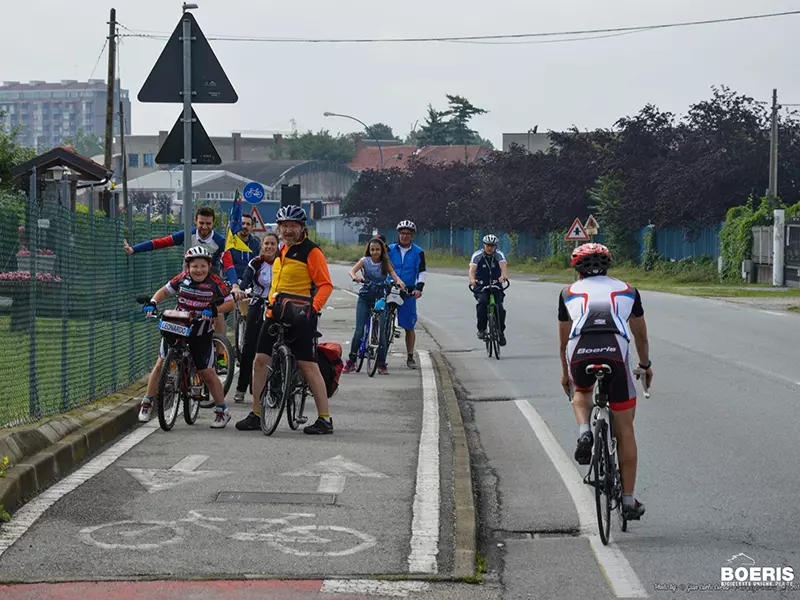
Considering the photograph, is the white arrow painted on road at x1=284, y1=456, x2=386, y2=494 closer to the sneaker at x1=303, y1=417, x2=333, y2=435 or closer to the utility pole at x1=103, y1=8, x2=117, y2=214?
the sneaker at x1=303, y1=417, x2=333, y2=435

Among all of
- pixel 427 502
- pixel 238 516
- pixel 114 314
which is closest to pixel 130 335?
pixel 114 314

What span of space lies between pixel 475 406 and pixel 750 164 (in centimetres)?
4302

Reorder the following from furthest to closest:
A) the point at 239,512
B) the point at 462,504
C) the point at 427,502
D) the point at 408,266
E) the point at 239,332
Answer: the point at 408,266 < the point at 239,332 < the point at 427,502 < the point at 462,504 < the point at 239,512

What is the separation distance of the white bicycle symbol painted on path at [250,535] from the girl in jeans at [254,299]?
194 inches

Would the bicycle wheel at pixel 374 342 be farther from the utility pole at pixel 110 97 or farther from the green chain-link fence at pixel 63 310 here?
the utility pole at pixel 110 97

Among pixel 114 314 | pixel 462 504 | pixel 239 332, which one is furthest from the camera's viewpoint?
pixel 239 332

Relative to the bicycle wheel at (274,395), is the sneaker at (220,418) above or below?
below

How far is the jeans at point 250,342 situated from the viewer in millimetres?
12641

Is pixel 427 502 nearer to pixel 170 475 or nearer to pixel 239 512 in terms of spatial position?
pixel 239 512

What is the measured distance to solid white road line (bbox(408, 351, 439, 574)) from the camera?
703 cm

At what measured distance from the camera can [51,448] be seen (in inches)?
366

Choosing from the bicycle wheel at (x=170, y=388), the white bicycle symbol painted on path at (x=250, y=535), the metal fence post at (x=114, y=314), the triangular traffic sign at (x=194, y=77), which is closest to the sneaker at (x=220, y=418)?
the bicycle wheel at (x=170, y=388)

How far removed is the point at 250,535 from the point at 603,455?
188 centimetres

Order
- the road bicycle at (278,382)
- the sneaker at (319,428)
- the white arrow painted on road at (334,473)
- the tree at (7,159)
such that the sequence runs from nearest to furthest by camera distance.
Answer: the white arrow painted on road at (334,473)
the road bicycle at (278,382)
the sneaker at (319,428)
the tree at (7,159)
